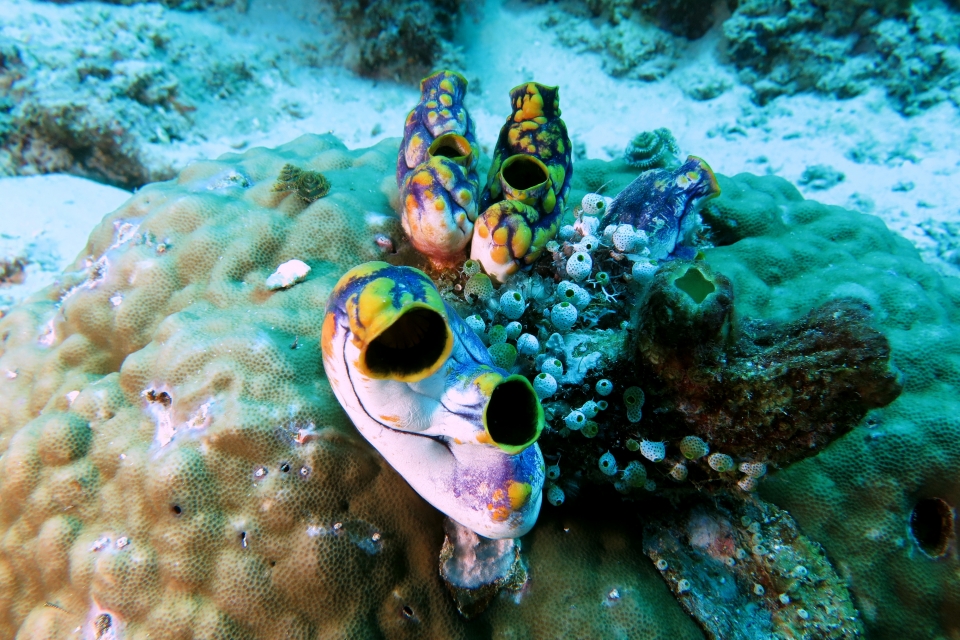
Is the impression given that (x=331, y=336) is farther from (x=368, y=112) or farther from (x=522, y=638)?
(x=368, y=112)

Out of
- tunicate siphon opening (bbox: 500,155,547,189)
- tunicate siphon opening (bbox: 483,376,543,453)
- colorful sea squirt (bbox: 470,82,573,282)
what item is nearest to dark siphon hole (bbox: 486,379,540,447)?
tunicate siphon opening (bbox: 483,376,543,453)

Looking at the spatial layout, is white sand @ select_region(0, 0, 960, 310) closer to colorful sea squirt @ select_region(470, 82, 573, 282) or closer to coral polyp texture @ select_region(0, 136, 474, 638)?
coral polyp texture @ select_region(0, 136, 474, 638)

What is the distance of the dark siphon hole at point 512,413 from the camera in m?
1.47

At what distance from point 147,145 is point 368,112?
124 inches

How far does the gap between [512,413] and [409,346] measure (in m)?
0.42

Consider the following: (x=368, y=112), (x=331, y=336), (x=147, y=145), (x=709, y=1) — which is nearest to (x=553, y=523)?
(x=331, y=336)

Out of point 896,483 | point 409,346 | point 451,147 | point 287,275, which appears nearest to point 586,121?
point 451,147

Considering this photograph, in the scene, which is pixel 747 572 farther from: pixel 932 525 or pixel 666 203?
pixel 666 203

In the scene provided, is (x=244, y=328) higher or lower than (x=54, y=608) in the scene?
higher

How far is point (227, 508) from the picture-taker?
6.63 ft

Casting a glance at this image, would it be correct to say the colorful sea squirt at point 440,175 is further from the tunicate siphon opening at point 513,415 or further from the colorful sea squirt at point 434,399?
the tunicate siphon opening at point 513,415

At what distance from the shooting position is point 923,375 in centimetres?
278

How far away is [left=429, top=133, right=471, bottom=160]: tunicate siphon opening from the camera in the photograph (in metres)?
2.40

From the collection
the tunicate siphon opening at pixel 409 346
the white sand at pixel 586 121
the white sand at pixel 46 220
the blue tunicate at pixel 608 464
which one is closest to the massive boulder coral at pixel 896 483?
the blue tunicate at pixel 608 464
